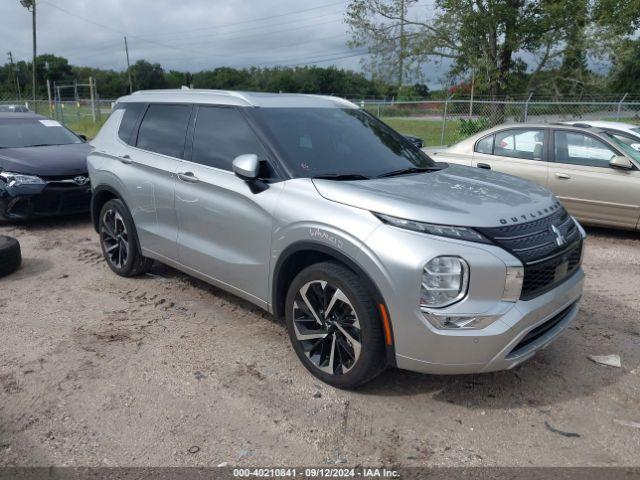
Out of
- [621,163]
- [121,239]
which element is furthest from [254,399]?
[621,163]

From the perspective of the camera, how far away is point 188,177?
4.30 metres

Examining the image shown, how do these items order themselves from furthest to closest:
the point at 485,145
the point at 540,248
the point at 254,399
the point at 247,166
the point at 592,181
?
the point at 485,145
the point at 592,181
the point at 247,166
the point at 254,399
the point at 540,248

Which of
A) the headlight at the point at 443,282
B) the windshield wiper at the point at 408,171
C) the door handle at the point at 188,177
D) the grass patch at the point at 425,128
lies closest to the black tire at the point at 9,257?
the door handle at the point at 188,177

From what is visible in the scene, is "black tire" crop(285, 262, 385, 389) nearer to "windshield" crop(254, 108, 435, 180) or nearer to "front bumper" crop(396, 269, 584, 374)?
"front bumper" crop(396, 269, 584, 374)

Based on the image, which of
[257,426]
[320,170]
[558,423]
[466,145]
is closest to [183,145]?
[320,170]

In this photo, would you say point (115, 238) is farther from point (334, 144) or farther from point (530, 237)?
point (530, 237)

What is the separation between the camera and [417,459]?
282 cm

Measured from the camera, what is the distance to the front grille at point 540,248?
3.00 m

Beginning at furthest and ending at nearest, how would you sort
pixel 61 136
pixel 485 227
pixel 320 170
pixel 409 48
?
pixel 409 48 < pixel 61 136 < pixel 320 170 < pixel 485 227

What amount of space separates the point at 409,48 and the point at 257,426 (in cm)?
2043

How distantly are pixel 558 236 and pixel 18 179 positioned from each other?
676cm

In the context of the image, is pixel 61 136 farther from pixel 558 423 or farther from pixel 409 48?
pixel 409 48

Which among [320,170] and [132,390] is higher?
[320,170]

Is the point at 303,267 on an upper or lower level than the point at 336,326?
upper
